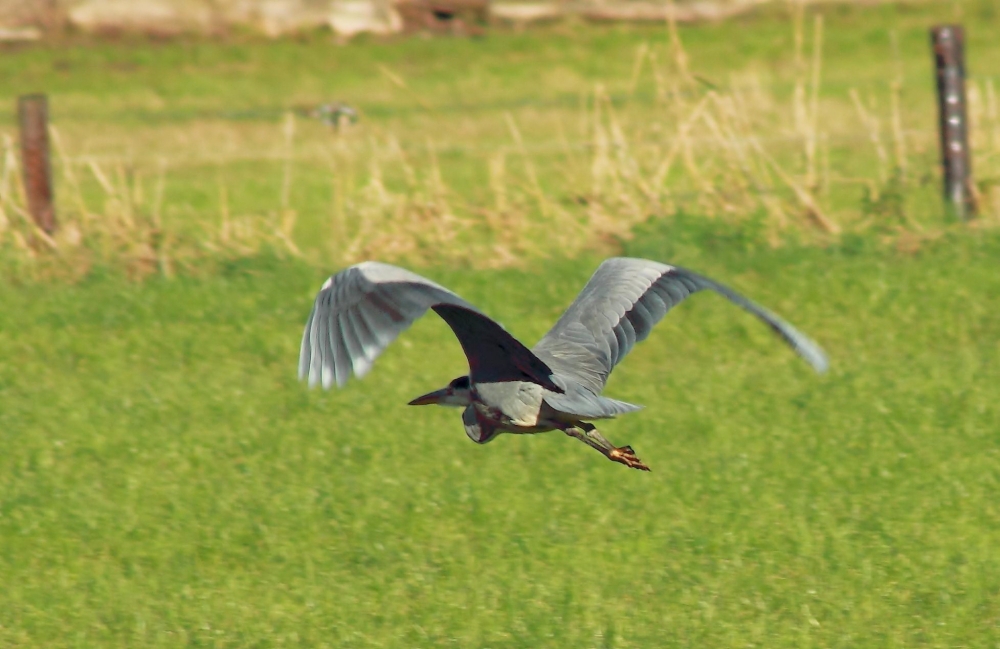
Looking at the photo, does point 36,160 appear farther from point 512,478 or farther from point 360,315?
point 360,315

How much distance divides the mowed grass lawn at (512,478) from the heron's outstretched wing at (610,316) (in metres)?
0.92

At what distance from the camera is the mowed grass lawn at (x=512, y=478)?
505cm

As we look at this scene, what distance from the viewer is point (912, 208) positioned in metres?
9.65

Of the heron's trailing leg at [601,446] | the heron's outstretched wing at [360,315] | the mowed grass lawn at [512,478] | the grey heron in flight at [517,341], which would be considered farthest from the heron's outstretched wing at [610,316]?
the mowed grass lawn at [512,478]

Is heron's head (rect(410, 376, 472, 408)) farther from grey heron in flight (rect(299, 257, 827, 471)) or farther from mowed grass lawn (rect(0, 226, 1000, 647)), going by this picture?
mowed grass lawn (rect(0, 226, 1000, 647))

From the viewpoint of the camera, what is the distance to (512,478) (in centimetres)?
625

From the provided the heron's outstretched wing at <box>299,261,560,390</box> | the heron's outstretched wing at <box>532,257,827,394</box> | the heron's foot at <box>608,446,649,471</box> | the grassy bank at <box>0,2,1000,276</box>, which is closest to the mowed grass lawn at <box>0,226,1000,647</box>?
the grassy bank at <box>0,2,1000,276</box>

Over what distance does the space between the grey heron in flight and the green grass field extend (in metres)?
0.93

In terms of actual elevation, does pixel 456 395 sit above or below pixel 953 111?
above

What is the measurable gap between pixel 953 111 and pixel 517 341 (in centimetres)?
613

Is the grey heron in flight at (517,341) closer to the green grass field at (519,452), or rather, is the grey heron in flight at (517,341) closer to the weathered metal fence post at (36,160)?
the green grass field at (519,452)

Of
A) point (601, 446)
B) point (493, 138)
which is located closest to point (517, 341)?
point (601, 446)

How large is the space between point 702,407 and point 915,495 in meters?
1.28

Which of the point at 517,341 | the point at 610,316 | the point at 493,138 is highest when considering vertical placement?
the point at 517,341
